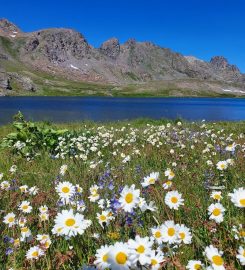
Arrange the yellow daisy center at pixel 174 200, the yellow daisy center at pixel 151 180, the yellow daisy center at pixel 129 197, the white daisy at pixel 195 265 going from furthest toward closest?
the yellow daisy center at pixel 151 180, the yellow daisy center at pixel 174 200, the yellow daisy center at pixel 129 197, the white daisy at pixel 195 265

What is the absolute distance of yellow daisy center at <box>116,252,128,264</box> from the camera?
1.51 m

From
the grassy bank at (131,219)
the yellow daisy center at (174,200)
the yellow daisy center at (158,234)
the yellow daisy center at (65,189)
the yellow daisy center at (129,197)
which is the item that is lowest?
the grassy bank at (131,219)

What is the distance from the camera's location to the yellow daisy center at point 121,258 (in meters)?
1.51

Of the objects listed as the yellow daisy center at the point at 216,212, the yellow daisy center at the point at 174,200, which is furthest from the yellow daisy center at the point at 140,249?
the yellow daisy center at the point at 216,212

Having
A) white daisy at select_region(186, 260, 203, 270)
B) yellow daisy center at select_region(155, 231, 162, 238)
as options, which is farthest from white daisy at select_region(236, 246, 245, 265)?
yellow daisy center at select_region(155, 231, 162, 238)

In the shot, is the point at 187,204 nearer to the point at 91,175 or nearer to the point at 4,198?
the point at 91,175

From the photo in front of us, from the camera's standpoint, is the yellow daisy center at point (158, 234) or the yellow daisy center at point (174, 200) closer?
the yellow daisy center at point (158, 234)

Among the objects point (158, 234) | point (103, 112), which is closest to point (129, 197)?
point (158, 234)

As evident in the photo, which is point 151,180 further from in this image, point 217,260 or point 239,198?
point 217,260

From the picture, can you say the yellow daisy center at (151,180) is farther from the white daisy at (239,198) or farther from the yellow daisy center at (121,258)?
the yellow daisy center at (121,258)

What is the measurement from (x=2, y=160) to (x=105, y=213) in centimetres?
784

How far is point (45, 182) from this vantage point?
641 cm

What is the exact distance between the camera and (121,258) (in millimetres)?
1526

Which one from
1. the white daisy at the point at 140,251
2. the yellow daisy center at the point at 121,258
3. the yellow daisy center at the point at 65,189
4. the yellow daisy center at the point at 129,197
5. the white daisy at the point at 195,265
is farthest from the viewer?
the yellow daisy center at the point at 65,189
